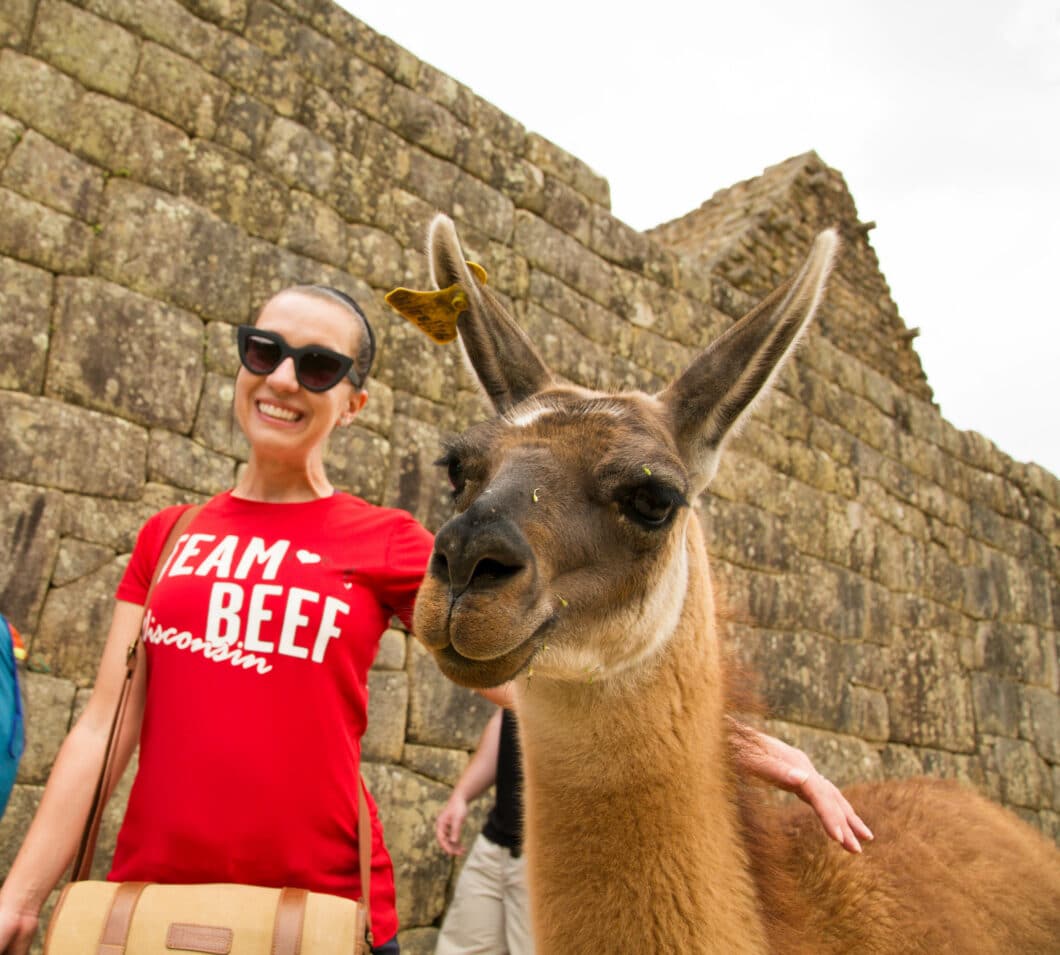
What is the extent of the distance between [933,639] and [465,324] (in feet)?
23.6

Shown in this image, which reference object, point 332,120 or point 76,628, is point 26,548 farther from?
point 332,120

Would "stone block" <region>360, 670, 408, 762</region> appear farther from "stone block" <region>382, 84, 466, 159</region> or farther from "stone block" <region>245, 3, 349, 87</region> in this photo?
"stone block" <region>245, 3, 349, 87</region>

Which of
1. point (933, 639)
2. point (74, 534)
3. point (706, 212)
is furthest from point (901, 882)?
point (706, 212)

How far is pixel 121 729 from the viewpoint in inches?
72.4

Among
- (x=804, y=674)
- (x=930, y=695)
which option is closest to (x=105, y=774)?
(x=804, y=674)

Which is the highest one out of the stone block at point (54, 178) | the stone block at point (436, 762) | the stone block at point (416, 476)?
the stone block at point (54, 178)

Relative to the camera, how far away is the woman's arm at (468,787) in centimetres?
338

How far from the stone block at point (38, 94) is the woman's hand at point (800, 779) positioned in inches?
144

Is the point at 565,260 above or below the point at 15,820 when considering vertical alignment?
above

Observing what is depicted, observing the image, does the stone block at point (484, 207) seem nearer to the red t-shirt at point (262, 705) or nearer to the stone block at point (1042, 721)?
the red t-shirt at point (262, 705)

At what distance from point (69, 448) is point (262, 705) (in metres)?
2.41

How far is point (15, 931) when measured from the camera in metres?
1.67

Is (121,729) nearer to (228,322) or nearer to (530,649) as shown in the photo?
(530,649)

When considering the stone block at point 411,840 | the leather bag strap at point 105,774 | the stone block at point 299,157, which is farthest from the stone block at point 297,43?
the leather bag strap at point 105,774
